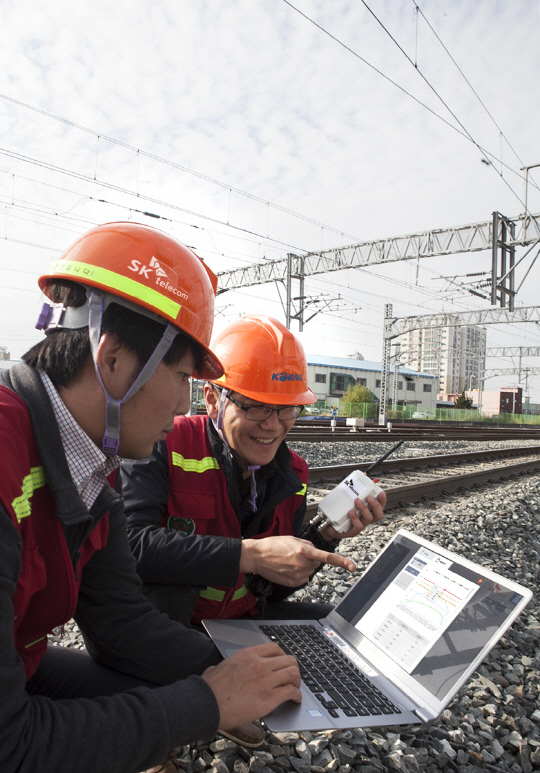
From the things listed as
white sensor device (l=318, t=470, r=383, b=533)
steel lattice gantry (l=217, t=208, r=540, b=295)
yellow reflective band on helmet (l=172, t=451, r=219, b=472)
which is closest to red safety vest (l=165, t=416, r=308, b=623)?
yellow reflective band on helmet (l=172, t=451, r=219, b=472)

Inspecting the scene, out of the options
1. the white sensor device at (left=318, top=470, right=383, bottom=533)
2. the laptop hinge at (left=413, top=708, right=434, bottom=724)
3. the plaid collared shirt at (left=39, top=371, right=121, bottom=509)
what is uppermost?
the plaid collared shirt at (left=39, top=371, right=121, bottom=509)

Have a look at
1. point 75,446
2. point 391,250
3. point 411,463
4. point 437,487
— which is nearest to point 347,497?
point 75,446

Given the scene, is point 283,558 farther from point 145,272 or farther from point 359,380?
point 359,380

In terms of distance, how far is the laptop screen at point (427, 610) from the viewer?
1.61 m

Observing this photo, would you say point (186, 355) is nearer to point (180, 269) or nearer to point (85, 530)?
point (180, 269)

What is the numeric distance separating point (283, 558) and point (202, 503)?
0.50 meters

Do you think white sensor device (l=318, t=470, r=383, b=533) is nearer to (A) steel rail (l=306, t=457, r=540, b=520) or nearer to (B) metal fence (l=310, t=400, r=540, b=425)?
(A) steel rail (l=306, t=457, r=540, b=520)

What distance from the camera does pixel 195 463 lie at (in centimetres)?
232

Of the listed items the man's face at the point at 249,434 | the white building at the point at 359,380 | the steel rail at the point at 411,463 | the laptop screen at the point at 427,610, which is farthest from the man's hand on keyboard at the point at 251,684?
the white building at the point at 359,380

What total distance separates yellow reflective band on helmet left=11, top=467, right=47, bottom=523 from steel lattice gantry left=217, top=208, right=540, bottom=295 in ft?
42.0

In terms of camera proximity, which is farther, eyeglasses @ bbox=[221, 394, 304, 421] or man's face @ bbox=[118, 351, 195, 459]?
eyeglasses @ bbox=[221, 394, 304, 421]

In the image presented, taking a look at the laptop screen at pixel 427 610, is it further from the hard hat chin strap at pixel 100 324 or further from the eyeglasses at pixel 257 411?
the hard hat chin strap at pixel 100 324

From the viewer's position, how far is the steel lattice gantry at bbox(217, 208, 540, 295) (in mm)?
15203

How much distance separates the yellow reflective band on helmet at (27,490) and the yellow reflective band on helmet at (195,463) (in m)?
1.01
